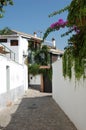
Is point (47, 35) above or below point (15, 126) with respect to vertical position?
above

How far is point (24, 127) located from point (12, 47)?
73.7ft

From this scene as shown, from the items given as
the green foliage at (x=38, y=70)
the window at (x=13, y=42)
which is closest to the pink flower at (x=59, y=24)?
the green foliage at (x=38, y=70)

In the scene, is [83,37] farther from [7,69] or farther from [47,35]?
[7,69]

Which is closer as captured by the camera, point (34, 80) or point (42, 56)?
point (34, 80)

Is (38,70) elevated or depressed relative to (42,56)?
A: depressed

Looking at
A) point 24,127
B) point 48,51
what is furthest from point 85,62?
point 48,51

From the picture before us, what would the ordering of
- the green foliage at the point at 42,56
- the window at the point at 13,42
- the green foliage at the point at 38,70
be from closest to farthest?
the green foliage at the point at 38,70
the window at the point at 13,42
the green foliage at the point at 42,56

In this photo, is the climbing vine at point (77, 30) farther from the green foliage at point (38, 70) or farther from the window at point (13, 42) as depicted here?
the window at point (13, 42)

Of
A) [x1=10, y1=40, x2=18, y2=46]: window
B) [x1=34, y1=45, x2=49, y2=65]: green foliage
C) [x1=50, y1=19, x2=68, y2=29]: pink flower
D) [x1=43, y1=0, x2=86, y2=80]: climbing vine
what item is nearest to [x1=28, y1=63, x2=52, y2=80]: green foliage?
[x1=10, y1=40, x2=18, y2=46]: window

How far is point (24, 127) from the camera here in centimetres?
1069

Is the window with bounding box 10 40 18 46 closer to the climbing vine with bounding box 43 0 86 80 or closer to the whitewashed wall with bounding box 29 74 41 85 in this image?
the whitewashed wall with bounding box 29 74 41 85

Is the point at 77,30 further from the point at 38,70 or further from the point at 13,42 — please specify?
the point at 13,42

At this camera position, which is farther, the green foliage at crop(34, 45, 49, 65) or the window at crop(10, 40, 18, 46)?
the green foliage at crop(34, 45, 49, 65)

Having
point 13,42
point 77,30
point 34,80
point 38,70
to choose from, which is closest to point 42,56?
point 34,80
